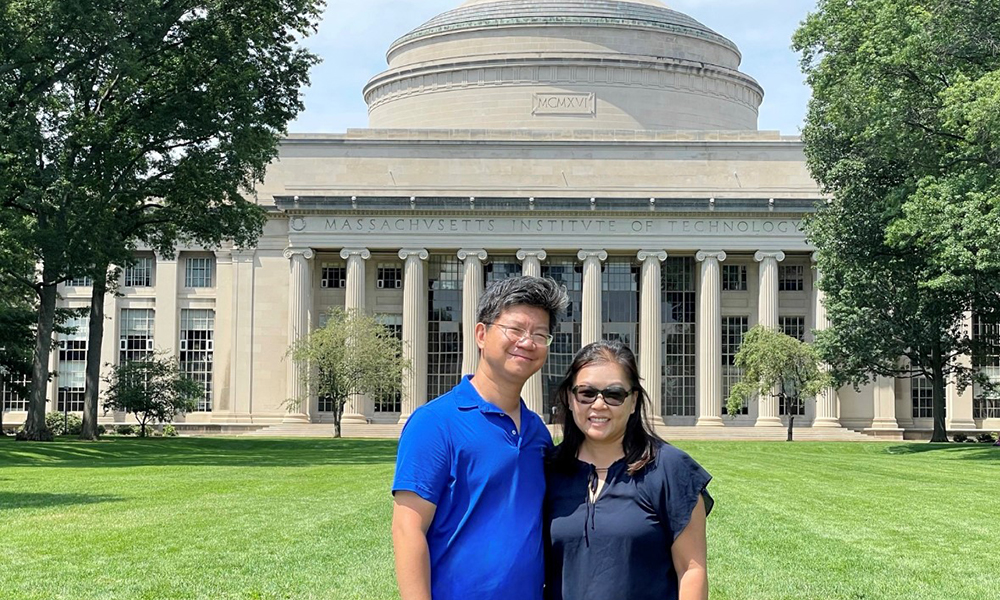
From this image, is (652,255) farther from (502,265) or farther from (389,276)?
(389,276)

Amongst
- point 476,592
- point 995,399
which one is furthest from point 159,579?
point 995,399

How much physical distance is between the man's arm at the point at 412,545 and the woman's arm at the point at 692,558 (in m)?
1.21

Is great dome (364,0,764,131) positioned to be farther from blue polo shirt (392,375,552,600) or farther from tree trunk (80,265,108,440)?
blue polo shirt (392,375,552,600)

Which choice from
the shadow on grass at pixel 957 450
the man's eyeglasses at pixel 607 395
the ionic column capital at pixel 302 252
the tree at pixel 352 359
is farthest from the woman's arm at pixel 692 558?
the ionic column capital at pixel 302 252

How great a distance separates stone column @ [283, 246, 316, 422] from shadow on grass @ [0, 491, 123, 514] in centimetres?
4916

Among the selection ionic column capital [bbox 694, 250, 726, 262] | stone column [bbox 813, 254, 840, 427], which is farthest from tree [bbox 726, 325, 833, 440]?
ionic column capital [bbox 694, 250, 726, 262]

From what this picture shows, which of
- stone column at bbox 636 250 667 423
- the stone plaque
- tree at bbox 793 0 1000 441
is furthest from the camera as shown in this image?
the stone plaque

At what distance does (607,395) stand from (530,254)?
2704 inches

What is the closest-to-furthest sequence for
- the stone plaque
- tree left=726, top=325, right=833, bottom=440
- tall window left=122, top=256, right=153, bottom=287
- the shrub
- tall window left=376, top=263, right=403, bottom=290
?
the shrub
tree left=726, top=325, right=833, bottom=440
tall window left=376, top=263, right=403, bottom=290
tall window left=122, top=256, right=153, bottom=287
the stone plaque

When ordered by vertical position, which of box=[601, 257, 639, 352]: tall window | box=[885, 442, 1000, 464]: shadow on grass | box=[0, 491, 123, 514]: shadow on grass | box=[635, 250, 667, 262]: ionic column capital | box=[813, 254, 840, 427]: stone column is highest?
box=[635, 250, 667, 262]: ionic column capital

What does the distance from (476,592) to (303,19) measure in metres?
43.3

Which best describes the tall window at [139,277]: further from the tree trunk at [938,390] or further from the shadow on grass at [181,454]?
the tree trunk at [938,390]

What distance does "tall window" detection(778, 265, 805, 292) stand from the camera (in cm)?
7750

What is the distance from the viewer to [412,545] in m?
5.85
